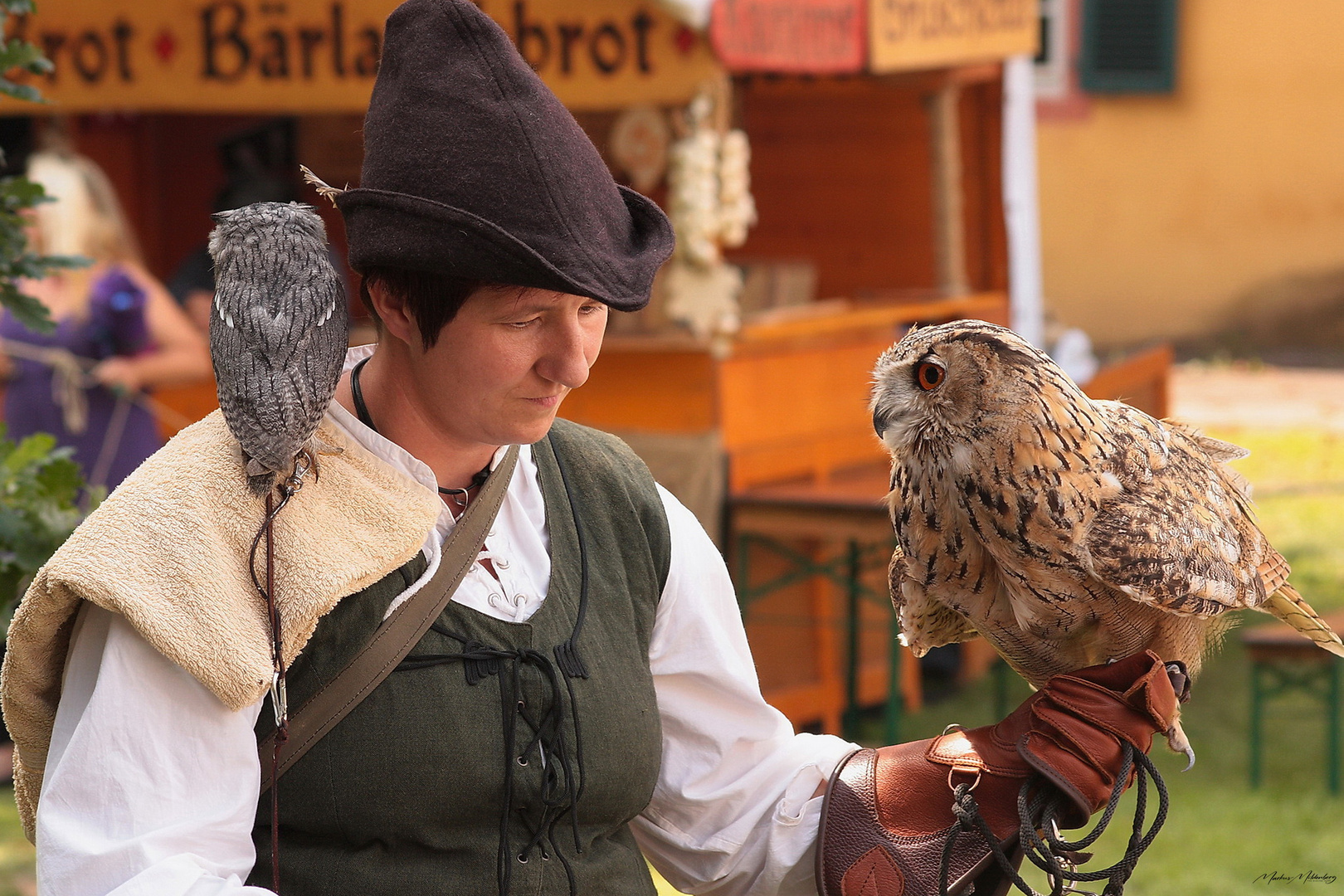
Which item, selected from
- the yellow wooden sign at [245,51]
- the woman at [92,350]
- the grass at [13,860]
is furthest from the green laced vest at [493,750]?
the woman at [92,350]

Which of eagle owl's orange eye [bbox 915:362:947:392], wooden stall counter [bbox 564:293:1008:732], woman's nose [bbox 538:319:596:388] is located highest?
woman's nose [bbox 538:319:596:388]

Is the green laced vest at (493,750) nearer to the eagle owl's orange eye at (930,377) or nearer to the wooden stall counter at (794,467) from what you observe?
the eagle owl's orange eye at (930,377)

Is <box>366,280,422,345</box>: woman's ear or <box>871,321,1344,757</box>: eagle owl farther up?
<box>366,280,422,345</box>: woman's ear

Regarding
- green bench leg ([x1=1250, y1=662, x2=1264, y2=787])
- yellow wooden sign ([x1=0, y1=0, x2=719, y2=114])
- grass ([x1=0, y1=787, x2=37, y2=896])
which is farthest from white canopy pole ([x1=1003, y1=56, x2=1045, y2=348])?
grass ([x1=0, y1=787, x2=37, y2=896])

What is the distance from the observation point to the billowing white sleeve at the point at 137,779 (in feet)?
4.64

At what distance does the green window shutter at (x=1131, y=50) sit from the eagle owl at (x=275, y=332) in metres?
12.4

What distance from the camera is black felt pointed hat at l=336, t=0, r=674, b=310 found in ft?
5.03

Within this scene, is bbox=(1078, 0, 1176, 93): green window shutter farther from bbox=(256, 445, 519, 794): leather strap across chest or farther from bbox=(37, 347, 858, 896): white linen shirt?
bbox=(256, 445, 519, 794): leather strap across chest

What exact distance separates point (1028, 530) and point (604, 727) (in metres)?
0.57

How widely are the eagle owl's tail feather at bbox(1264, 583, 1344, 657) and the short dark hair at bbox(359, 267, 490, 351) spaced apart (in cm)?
127

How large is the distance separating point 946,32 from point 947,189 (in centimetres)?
88

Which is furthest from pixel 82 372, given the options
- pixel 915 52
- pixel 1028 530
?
pixel 1028 530

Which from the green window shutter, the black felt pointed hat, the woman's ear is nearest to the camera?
the black felt pointed hat

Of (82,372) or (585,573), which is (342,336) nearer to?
(585,573)
